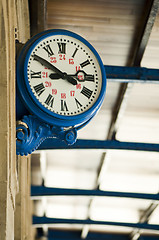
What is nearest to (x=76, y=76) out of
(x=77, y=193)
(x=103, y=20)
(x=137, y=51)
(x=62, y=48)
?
(x=62, y=48)

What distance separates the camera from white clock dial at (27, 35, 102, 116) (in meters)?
3.46

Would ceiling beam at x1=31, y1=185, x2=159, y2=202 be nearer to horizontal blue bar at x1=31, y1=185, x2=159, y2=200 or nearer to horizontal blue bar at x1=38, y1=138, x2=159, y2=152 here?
horizontal blue bar at x1=31, y1=185, x2=159, y2=200

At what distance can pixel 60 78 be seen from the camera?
3557mm

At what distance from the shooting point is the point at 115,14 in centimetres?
732

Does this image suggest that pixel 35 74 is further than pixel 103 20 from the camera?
No

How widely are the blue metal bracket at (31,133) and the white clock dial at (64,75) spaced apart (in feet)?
0.46

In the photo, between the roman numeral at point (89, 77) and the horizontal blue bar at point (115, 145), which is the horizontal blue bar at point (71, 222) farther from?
the roman numeral at point (89, 77)

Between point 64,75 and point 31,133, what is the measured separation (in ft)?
1.80

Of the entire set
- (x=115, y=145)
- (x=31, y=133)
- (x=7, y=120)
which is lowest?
(x=115, y=145)

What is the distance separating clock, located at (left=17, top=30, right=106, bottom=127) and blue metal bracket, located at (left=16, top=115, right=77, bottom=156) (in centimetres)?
6

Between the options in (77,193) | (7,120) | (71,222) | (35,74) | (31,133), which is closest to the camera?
(7,120)

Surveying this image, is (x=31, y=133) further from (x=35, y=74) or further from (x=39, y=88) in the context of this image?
(x=35, y=74)

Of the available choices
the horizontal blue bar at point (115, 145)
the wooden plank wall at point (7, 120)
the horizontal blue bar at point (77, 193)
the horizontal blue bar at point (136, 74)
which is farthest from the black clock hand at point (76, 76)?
the horizontal blue bar at point (77, 193)

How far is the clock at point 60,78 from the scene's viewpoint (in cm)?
342
